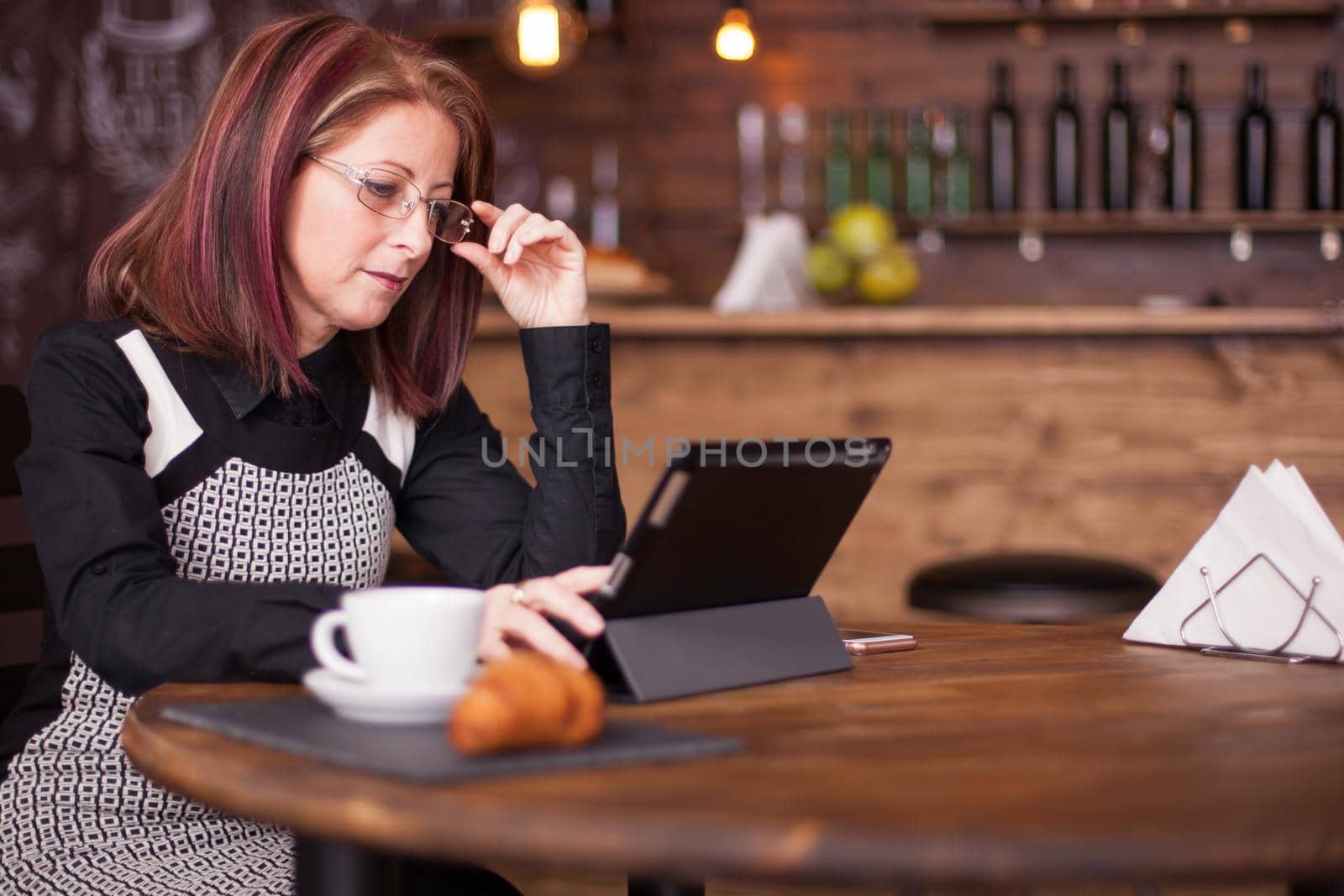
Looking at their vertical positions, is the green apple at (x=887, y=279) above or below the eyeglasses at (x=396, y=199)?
below

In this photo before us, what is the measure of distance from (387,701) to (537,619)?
0.20m

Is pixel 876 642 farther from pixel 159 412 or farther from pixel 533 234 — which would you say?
pixel 159 412

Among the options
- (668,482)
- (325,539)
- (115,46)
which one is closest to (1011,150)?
(115,46)

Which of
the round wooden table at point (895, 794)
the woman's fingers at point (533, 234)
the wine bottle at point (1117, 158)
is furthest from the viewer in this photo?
the wine bottle at point (1117, 158)

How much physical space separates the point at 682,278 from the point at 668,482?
292 cm

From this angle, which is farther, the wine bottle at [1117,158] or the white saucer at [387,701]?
the wine bottle at [1117,158]

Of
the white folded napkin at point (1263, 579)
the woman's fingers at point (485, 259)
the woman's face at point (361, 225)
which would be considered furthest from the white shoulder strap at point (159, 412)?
the white folded napkin at point (1263, 579)

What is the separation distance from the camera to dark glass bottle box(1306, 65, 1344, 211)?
131 inches

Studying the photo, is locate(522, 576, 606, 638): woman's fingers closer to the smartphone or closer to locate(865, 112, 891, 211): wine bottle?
the smartphone

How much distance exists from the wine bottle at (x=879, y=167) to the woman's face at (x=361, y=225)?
233 cm

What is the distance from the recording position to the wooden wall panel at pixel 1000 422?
109 inches

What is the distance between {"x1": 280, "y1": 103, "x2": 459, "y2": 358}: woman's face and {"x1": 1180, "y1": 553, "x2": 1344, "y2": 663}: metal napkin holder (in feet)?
2.54

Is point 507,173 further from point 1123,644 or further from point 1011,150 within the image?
point 1123,644

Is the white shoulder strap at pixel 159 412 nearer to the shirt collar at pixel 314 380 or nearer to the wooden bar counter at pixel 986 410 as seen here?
the shirt collar at pixel 314 380
